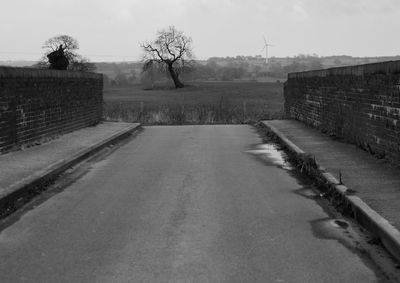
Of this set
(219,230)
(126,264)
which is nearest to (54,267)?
(126,264)

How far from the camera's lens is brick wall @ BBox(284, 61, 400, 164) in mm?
10273

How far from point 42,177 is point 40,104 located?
564 centimetres

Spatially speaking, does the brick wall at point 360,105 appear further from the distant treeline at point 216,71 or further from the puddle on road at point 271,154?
the distant treeline at point 216,71

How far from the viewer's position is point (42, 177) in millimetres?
9422

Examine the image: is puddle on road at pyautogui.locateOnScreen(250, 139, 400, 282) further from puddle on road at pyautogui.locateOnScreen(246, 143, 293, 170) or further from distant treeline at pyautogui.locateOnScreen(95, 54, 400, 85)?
distant treeline at pyautogui.locateOnScreen(95, 54, 400, 85)

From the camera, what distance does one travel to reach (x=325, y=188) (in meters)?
8.69

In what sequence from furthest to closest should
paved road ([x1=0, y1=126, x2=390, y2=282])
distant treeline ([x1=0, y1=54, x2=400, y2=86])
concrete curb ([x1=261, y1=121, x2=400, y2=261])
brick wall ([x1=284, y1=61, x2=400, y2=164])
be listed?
distant treeline ([x1=0, y1=54, x2=400, y2=86]) → brick wall ([x1=284, y1=61, x2=400, y2=164]) → concrete curb ([x1=261, y1=121, x2=400, y2=261]) → paved road ([x1=0, y1=126, x2=390, y2=282])

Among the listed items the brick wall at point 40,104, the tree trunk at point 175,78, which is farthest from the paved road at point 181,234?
the tree trunk at point 175,78

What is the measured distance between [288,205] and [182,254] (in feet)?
8.87

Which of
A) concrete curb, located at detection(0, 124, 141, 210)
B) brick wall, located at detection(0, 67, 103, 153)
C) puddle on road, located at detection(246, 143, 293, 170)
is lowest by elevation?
puddle on road, located at detection(246, 143, 293, 170)

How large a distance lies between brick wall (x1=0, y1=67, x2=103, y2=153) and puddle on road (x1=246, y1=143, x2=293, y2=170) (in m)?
5.50

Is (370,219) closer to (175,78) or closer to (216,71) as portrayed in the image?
(175,78)

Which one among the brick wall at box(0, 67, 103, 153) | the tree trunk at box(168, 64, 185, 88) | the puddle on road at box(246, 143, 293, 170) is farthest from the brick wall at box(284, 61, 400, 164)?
the tree trunk at box(168, 64, 185, 88)

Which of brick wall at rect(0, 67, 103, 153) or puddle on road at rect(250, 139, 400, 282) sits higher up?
brick wall at rect(0, 67, 103, 153)
